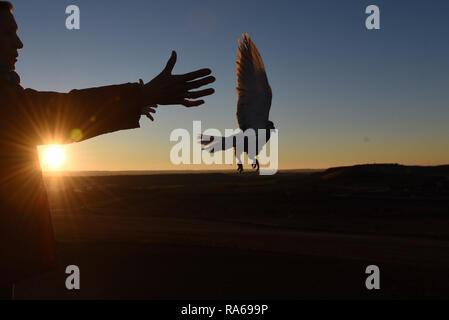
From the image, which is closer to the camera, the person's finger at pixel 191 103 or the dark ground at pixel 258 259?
the person's finger at pixel 191 103

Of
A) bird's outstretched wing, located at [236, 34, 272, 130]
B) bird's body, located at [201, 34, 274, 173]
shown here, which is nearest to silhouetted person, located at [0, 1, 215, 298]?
bird's body, located at [201, 34, 274, 173]

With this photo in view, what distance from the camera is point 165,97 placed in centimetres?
Answer: 171

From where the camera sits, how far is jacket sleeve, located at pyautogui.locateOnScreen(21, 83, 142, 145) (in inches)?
64.0

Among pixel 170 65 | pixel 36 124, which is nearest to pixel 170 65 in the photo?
pixel 170 65

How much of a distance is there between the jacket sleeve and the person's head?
11.3 inches

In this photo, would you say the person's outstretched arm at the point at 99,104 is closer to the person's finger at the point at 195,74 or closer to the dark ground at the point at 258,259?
the person's finger at the point at 195,74

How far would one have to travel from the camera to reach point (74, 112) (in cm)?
163

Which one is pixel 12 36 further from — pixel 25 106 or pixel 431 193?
pixel 431 193

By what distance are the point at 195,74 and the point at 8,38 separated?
0.86m

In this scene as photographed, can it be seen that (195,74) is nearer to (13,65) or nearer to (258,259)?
(13,65)

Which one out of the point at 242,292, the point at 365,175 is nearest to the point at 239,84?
the point at 242,292

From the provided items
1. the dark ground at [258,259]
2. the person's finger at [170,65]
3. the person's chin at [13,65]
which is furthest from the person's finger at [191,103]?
the dark ground at [258,259]

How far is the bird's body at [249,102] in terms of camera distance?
618 centimetres

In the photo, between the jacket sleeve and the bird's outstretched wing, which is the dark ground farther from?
the jacket sleeve
